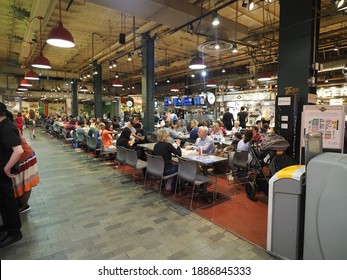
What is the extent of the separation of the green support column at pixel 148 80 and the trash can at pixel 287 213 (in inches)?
268

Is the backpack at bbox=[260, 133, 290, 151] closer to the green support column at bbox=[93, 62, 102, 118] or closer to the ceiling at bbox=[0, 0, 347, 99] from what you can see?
the ceiling at bbox=[0, 0, 347, 99]

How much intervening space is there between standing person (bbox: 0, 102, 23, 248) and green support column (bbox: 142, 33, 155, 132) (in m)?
6.14

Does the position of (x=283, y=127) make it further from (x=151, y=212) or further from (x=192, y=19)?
(x=192, y=19)

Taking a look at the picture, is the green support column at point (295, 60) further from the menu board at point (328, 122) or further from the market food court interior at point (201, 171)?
the menu board at point (328, 122)

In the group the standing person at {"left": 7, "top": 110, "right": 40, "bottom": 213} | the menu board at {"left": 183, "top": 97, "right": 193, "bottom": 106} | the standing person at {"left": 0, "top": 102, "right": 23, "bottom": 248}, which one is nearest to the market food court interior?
the standing person at {"left": 0, "top": 102, "right": 23, "bottom": 248}

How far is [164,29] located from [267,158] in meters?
5.82

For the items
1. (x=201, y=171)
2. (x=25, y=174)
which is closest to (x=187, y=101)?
(x=201, y=171)

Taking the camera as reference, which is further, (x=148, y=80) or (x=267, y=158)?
(x=148, y=80)

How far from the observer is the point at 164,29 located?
7754 mm

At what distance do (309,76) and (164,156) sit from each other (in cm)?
318

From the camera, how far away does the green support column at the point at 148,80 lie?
334 inches

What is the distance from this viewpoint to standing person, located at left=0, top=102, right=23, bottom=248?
107 inches

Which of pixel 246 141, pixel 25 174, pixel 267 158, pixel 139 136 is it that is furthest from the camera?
pixel 139 136

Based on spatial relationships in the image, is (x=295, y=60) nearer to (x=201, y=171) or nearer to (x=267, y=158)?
(x=267, y=158)
